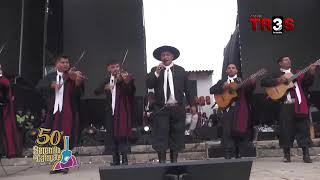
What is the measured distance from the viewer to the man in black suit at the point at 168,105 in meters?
5.15

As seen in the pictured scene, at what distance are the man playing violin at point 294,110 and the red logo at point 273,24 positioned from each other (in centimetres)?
292

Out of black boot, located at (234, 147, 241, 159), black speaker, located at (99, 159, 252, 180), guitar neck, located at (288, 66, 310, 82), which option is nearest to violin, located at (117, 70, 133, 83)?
black boot, located at (234, 147, 241, 159)

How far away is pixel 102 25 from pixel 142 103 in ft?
6.86

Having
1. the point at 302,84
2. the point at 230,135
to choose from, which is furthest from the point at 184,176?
the point at 302,84

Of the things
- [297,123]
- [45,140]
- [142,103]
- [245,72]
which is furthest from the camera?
[142,103]

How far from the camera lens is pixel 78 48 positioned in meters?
9.79

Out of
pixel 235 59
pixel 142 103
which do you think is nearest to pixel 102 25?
pixel 142 103

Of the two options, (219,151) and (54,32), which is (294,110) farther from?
(54,32)

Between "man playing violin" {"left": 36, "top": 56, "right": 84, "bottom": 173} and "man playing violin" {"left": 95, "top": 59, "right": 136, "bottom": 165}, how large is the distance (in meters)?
0.42

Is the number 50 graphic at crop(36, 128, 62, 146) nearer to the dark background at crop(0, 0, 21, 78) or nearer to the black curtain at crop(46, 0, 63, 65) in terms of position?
the dark background at crop(0, 0, 21, 78)

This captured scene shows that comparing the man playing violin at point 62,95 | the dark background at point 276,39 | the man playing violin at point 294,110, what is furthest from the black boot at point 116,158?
the dark background at point 276,39

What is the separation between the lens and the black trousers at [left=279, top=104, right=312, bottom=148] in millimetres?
6430

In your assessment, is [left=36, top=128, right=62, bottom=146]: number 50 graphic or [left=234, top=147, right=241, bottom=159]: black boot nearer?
[left=36, top=128, right=62, bottom=146]: number 50 graphic

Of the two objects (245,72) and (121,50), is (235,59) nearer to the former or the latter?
(245,72)
